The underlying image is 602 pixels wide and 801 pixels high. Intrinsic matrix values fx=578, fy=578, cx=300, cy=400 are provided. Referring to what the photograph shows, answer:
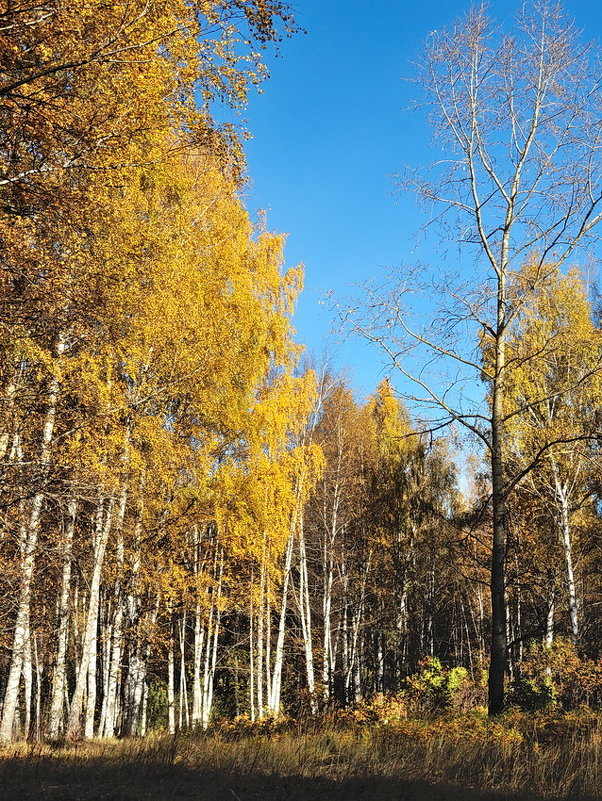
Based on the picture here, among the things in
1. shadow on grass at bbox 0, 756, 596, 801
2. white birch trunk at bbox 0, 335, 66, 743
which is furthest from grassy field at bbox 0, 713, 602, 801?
white birch trunk at bbox 0, 335, 66, 743

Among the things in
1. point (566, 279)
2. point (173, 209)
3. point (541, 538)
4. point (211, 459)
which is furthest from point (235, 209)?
point (541, 538)

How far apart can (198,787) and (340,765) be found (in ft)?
4.38

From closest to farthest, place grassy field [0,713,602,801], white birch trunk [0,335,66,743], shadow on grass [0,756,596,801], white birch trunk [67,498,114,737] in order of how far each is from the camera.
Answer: shadow on grass [0,756,596,801], grassy field [0,713,602,801], white birch trunk [0,335,66,743], white birch trunk [67,498,114,737]

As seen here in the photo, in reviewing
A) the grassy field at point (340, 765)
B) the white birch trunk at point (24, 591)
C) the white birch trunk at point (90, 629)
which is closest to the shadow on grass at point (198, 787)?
the grassy field at point (340, 765)

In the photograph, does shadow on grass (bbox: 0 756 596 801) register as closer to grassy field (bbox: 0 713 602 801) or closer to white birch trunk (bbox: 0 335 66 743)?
grassy field (bbox: 0 713 602 801)

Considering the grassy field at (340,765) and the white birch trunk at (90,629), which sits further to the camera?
the white birch trunk at (90,629)

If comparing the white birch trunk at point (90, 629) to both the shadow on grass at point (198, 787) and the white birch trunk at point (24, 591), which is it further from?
the shadow on grass at point (198, 787)

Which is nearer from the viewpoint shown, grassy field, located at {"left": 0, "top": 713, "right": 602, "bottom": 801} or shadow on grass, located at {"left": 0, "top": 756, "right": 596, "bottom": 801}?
shadow on grass, located at {"left": 0, "top": 756, "right": 596, "bottom": 801}

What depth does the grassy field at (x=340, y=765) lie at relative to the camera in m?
4.17

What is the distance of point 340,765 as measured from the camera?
499cm

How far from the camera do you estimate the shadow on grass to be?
403 cm

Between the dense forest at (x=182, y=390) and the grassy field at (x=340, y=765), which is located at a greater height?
the dense forest at (x=182, y=390)

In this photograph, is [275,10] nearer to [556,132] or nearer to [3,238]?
[3,238]

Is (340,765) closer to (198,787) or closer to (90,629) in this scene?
(198,787)
